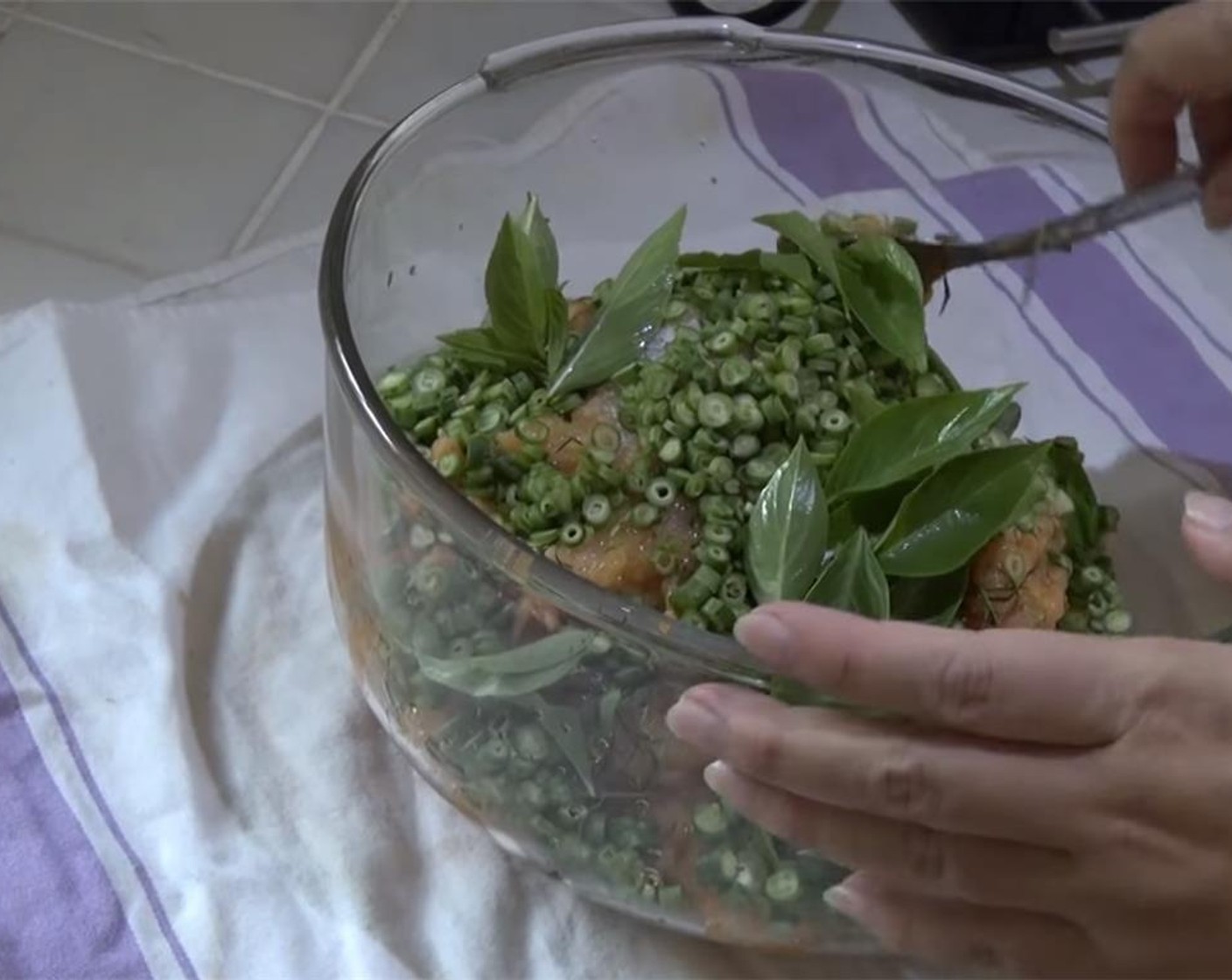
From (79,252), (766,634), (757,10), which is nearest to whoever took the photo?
(766,634)

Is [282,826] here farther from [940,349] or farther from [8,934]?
[940,349]

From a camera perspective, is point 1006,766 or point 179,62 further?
point 179,62

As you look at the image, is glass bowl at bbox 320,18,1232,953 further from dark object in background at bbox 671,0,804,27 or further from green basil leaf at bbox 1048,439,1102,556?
dark object in background at bbox 671,0,804,27

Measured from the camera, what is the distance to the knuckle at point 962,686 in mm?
329

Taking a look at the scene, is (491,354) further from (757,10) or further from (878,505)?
(757,10)

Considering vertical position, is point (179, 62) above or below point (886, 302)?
below

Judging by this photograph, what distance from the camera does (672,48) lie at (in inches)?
21.8

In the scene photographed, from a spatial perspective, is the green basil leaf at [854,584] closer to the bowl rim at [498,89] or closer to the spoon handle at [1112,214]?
the bowl rim at [498,89]

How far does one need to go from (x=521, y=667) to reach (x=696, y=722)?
55 mm

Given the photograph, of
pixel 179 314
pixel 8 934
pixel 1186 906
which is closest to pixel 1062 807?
pixel 1186 906

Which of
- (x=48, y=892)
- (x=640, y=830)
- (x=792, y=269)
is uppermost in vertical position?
(x=792, y=269)

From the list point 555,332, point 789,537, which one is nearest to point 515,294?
point 555,332

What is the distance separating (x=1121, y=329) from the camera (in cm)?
60

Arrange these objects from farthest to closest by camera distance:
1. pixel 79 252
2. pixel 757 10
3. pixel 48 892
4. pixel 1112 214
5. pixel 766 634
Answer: pixel 757 10, pixel 79 252, pixel 1112 214, pixel 48 892, pixel 766 634
